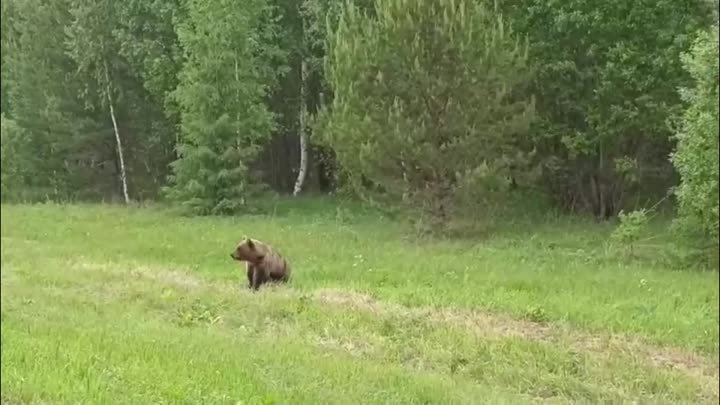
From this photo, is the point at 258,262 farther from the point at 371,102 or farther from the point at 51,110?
the point at 51,110

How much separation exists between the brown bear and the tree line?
3.34 m

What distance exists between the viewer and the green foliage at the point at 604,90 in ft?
56.2

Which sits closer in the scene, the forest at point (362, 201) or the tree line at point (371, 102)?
the forest at point (362, 201)

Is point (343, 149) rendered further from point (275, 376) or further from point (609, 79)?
point (275, 376)

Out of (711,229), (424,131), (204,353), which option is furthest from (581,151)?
(204,353)

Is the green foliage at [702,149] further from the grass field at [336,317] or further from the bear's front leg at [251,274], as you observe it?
the bear's front leg at [251,274]

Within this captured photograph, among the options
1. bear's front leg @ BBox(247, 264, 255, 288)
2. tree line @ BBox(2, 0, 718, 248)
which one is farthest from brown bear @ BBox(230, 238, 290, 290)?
tree line @ BBox(2, 0, 718, 248)

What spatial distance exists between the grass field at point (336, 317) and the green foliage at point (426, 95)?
1494 millimetres

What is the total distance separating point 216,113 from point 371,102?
2.91m

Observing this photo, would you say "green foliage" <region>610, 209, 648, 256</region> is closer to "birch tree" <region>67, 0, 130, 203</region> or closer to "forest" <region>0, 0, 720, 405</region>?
"forest" <region>0, 0, 720, 405</region>

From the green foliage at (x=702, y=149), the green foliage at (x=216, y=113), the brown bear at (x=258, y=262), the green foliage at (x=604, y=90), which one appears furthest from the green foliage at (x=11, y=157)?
the green foliage at (x=604, y=90)

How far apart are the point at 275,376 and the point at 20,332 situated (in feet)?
6.51

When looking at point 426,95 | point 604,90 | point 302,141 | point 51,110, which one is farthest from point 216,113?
point 604,90

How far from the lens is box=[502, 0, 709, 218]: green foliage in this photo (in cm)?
1712
